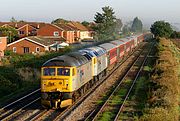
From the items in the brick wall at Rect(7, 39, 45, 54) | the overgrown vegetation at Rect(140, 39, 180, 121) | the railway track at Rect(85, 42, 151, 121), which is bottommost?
the railway track at Rect(85, 42, 151, 121)

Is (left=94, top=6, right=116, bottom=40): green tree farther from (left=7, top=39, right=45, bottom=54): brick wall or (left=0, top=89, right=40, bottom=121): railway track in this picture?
(left=0, top=89, right=40, bottom=121): railway track

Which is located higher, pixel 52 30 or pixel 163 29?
pixel 163 29

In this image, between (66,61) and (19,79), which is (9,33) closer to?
(19,79)

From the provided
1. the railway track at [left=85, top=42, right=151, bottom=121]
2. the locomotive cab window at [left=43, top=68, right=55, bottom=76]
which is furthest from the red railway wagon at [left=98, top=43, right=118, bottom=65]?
the locomotive cab window at [left=43, top=68, right=55, bottom=76]

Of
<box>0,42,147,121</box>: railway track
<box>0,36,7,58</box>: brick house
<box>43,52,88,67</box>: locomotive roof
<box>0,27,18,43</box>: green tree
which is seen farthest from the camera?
<box>0,27,18,43</box>: green tree

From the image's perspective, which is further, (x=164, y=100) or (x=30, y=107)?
(x=30, y=107)

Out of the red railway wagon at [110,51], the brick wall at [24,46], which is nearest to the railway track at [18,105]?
the red railway wagon at [110,51]

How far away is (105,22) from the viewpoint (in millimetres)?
109688

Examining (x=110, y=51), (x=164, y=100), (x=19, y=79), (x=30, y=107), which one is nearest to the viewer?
(x=164, y=100)

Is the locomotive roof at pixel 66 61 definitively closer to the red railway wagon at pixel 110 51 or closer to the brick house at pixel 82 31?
the red railway wagon at pixel 110 51

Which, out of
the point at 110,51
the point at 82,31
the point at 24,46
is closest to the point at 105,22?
the point at 82,31

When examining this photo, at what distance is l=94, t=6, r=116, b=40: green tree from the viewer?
357 feet

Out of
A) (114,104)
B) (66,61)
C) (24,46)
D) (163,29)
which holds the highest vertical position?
(163,29)

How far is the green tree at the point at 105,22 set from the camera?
10879cm
